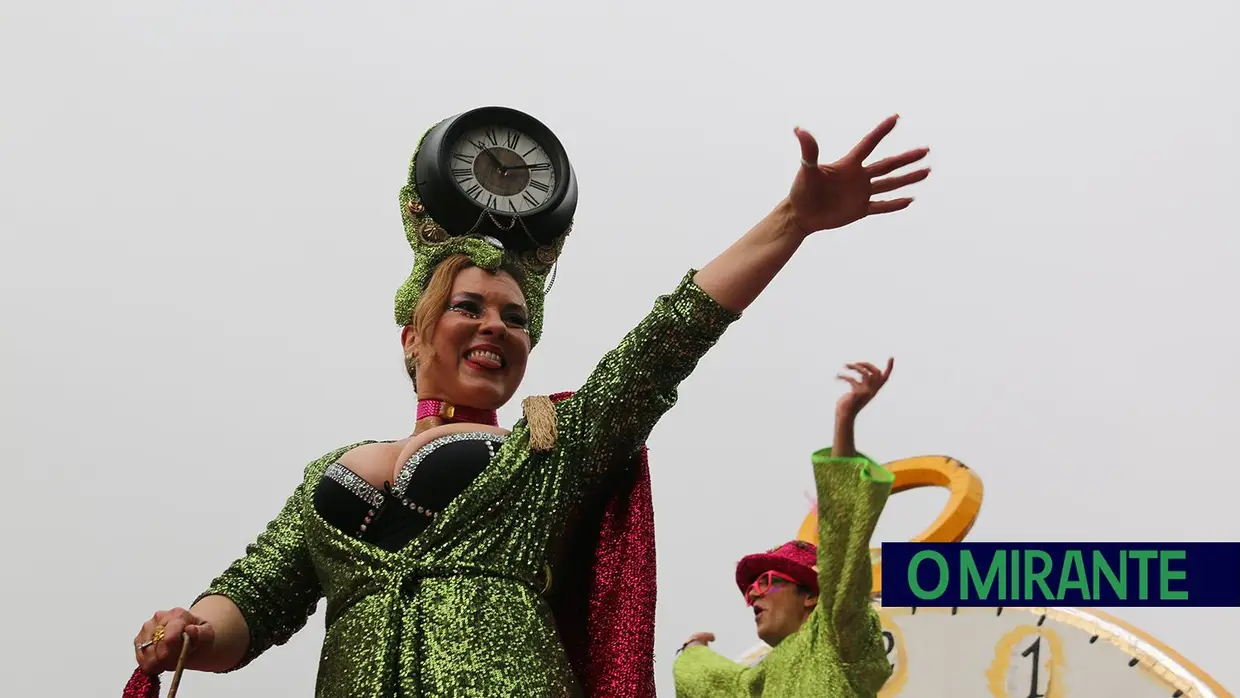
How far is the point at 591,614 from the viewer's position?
83.2 inches

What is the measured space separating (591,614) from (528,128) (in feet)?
2.67

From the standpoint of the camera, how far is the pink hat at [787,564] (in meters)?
3.35

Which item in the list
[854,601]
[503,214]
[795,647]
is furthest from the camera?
[795,647]

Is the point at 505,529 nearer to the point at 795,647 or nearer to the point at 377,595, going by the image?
the point at 377,595

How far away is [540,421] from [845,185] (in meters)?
0.57

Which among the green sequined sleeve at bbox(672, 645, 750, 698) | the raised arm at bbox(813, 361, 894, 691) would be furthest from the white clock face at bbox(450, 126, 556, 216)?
the green sequined sleeve at bbox(672, 645, 750, 698)

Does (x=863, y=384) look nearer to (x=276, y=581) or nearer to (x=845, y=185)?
(x=845, y=185)

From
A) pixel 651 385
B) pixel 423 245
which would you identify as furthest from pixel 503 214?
pixel 651 385

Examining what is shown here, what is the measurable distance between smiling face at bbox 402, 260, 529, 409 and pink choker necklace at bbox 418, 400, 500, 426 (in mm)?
11

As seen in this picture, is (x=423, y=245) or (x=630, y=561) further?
(x=423, y=245)

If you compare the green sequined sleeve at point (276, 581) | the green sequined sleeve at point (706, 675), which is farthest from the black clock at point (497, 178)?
the green sequined sleeve at point (706, 675)

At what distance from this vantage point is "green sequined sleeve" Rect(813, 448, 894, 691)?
8.79 feet

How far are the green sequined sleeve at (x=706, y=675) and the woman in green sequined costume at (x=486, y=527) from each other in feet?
4.25

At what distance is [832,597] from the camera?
9.26 ft
